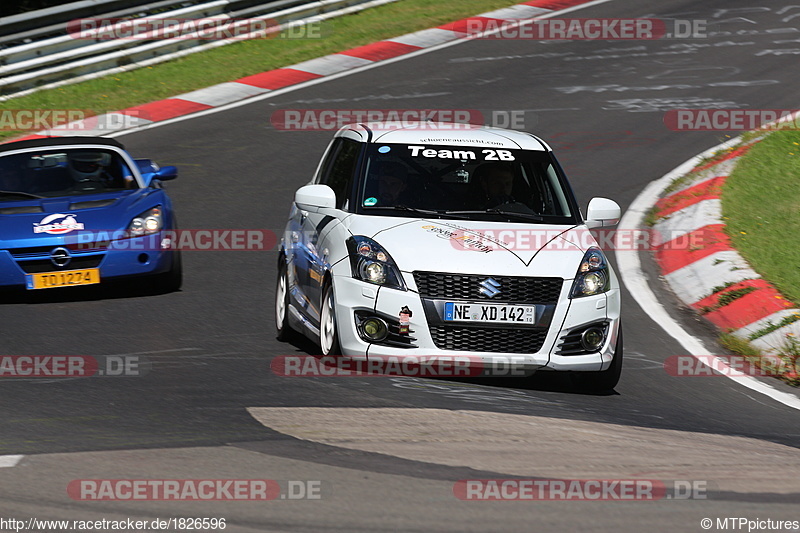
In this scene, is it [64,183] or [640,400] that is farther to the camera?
[64,183]

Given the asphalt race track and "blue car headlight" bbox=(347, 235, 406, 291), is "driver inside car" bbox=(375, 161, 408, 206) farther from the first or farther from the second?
the asphalt race track

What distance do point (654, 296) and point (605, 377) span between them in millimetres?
2764

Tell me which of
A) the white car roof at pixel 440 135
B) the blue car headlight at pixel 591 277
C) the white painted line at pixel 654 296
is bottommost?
the white painted line at pixel 654 296

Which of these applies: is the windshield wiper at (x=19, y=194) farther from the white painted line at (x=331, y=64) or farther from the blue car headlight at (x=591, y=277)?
the white painted line at (x=331, y=64)

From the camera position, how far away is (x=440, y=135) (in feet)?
30.2

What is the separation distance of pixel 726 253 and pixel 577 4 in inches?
534

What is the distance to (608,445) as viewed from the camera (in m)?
6.57

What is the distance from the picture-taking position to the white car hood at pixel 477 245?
25.6ft

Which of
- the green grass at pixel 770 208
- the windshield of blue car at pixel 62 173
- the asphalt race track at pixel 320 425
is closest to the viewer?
the asphalt race track at pixel 320 425

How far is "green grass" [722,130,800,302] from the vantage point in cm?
1073

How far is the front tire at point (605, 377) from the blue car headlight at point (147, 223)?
13.9ft

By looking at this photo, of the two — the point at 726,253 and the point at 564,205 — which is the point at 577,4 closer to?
the point at 726,253

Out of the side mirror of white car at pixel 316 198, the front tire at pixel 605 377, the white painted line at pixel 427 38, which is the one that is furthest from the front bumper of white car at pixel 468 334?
the white painted line at pixel 427 38

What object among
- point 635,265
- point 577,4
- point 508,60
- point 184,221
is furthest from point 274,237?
point 577,4
